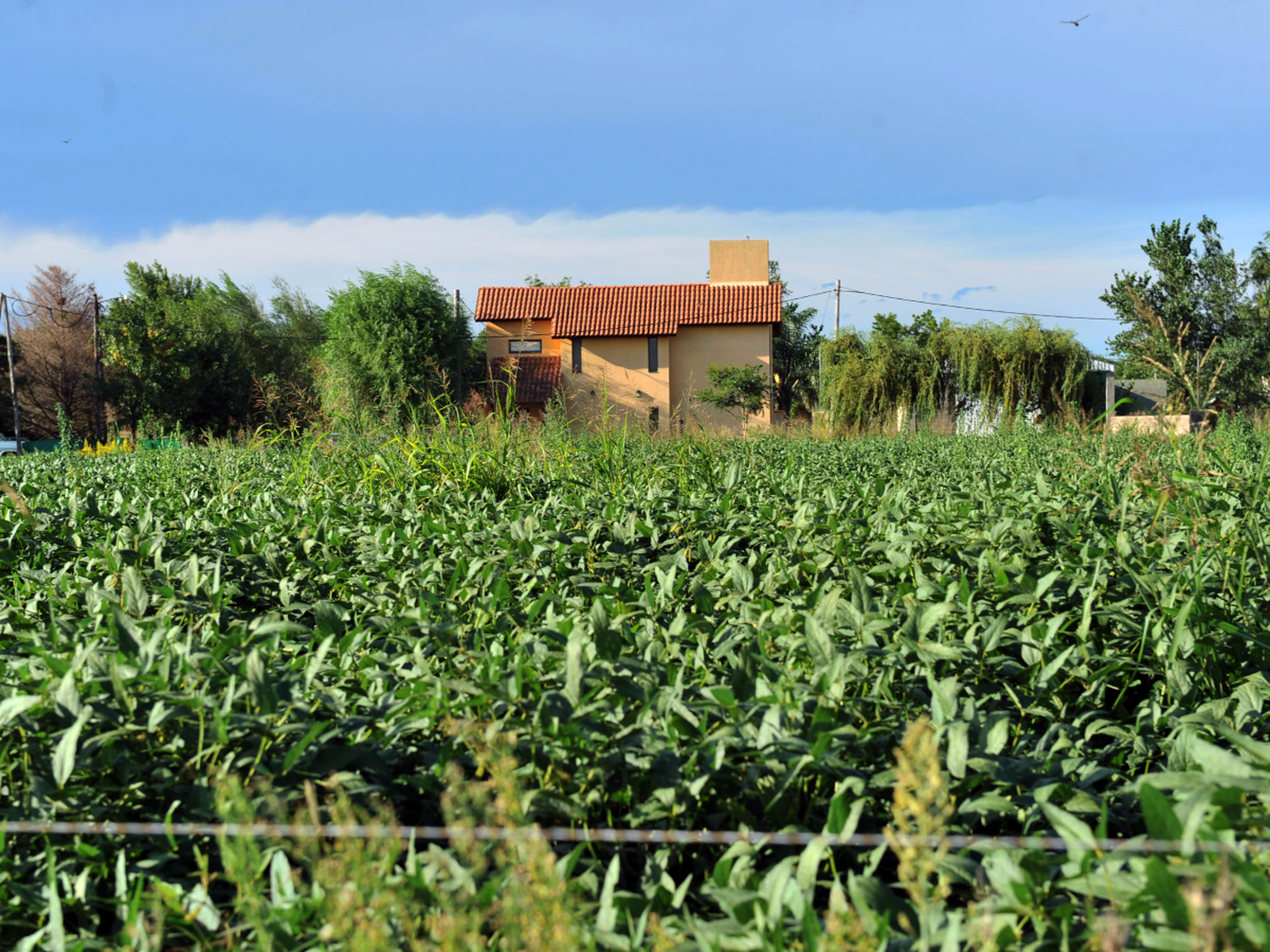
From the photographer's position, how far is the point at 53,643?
1945 mm

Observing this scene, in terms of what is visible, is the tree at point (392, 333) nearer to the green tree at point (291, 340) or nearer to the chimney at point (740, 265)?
the green tree at point (291, 340)

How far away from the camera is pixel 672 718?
1560 mm

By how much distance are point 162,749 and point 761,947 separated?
1.09 metres

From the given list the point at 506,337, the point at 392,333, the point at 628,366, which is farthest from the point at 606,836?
the point at 506,337

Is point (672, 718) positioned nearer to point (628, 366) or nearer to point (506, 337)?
point (628, 366)

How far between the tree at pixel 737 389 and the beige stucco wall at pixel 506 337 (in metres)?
6.15

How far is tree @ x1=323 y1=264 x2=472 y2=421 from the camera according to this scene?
2911 cm

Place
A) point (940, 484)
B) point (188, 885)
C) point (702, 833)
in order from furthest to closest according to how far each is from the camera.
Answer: point (940, 484)
point (188, 885)
point (702, 833)

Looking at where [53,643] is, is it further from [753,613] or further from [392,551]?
[753,613]

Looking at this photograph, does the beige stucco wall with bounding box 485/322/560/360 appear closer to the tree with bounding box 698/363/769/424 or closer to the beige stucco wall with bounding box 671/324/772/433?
the beige stucco wall with bounding box 671/324/772/433

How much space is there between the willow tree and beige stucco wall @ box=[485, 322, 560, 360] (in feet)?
40.6

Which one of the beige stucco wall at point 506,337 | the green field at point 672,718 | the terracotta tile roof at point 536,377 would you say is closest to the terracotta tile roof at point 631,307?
the beige stucco wall at point 506,337

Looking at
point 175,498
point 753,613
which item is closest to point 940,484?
point 753,613

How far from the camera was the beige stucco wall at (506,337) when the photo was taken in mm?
32906
